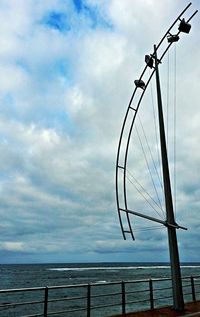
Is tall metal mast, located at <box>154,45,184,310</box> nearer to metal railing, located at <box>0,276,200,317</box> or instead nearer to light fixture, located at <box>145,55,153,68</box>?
A: metal railing, located at <box>0,276,200,317</box>

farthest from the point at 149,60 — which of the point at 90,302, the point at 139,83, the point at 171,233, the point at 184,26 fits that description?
the point at 90,302

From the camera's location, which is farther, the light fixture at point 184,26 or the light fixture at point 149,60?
the light fixture at point 149,60

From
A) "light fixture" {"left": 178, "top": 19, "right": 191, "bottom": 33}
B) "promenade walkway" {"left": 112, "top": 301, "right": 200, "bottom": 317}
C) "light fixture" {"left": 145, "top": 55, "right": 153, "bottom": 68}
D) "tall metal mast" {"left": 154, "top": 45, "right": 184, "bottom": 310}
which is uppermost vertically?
"light fixture" {"left": 178, "top": 19, "right": 191, "bottom": 33}

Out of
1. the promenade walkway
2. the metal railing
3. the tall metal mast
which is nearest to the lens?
the metal railing

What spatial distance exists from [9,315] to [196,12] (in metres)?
25.7

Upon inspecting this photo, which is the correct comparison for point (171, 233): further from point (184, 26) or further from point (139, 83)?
point (184, 26)

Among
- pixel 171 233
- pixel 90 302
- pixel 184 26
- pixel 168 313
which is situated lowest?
pixel 168 313

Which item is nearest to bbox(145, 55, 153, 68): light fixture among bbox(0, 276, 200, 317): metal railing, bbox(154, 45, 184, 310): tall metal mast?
bbox(154, 45, 184, 310): tall metal mast

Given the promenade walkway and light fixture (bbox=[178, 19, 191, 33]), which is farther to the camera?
light fixture (bbox=[178, 19, 191, 33])

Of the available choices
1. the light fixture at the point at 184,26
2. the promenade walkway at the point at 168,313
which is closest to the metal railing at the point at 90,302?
the promenade walkway at the point at 168,313

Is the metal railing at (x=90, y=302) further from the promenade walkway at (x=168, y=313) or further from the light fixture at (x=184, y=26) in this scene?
the light fixture at (x=184, y=26)

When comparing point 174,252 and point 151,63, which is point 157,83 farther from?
point 174,252

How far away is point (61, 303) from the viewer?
37.6 m

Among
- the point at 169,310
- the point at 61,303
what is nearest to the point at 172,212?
the point at 169,310
